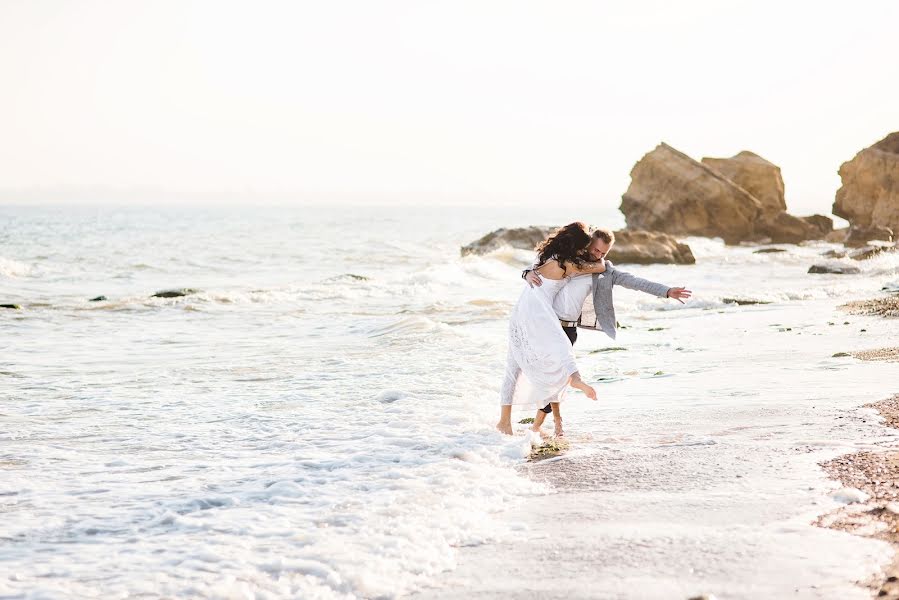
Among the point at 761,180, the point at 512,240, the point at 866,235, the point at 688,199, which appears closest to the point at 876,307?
the point at 512,240

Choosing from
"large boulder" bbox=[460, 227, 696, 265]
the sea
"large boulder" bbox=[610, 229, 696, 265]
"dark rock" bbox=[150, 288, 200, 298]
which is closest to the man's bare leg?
the sea

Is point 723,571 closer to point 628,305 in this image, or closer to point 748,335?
point 748,335

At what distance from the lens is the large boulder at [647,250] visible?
32500 mm

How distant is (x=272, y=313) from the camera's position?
1922cm

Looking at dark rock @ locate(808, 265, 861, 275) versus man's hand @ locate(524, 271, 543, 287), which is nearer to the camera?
man's hand @ locate(524, 271, 543, 287)

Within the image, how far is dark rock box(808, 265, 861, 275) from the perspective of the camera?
2692 centimetres

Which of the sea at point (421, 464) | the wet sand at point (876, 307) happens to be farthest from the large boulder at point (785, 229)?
the sea at point (421, 464)

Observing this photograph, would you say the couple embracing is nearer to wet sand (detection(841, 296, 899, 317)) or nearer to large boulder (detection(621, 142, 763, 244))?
wet sand (detection(841, 296, 899, 317))

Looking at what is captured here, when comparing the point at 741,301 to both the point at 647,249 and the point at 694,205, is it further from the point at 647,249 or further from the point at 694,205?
the point at 694,205

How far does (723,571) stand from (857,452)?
8.17 feet

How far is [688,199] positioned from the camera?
46500 mm

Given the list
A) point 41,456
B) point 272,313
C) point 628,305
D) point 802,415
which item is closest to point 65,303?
point 272,313

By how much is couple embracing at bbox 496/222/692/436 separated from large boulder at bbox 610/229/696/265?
2456 cm

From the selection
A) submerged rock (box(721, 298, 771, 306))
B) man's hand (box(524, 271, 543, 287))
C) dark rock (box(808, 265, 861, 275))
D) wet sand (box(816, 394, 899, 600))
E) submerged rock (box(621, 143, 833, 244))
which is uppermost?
submerged rock (box(621, 143, 833, 244))
